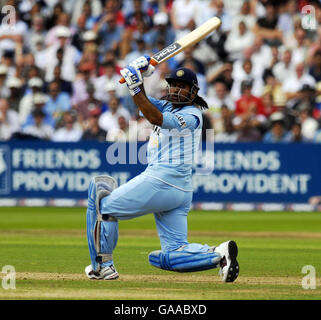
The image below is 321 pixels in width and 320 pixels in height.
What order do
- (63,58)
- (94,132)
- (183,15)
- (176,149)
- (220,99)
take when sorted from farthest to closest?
1. (63,58)
2. (183,15)
3. (220,99)
4. (94,132)
5. (176,149)


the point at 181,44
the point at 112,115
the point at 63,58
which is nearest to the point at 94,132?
the point at 112,115

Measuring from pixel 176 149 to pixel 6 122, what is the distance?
34.3ft

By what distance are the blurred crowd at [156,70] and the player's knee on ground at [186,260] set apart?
27.7ft

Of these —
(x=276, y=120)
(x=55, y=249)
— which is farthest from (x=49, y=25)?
(x=55, y=249)

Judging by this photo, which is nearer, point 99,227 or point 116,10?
point 99,227

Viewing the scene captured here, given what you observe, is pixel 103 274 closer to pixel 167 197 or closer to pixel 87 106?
pixel 167 197

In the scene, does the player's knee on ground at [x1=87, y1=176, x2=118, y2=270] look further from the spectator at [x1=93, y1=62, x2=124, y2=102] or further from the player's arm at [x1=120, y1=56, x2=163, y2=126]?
the spectator at [x1=93, y1=62, x2=124, y2=102]

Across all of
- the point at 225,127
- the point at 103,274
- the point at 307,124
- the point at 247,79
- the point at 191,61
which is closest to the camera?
the point at 103,274

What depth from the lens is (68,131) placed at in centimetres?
1723

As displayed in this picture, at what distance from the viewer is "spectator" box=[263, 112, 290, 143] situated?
1656 cm

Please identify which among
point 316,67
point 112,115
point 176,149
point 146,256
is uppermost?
point 316,67

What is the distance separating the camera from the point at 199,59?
18469 millimetres

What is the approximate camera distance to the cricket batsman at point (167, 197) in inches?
299
